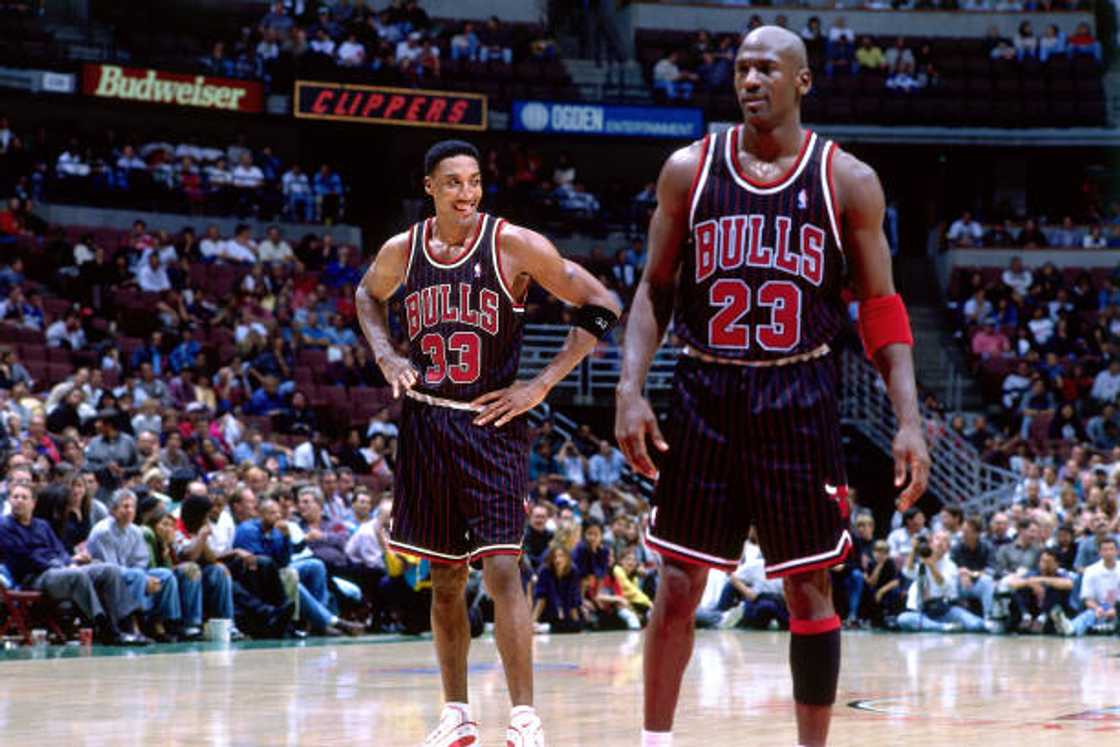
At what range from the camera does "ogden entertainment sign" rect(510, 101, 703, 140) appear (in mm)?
26922

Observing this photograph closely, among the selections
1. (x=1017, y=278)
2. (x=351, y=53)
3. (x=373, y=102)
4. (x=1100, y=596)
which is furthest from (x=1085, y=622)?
(x=351, y=53)

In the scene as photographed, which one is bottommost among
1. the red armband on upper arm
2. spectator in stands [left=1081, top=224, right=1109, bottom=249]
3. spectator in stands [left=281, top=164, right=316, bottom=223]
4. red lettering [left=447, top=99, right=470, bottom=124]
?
the red armband on upper arm

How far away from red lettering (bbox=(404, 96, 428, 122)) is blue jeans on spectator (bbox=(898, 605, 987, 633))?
12404 mm

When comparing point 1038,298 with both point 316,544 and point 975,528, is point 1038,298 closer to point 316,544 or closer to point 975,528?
point 975,528

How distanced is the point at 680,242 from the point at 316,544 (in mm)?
9416

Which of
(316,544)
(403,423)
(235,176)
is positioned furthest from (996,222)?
(403,423)

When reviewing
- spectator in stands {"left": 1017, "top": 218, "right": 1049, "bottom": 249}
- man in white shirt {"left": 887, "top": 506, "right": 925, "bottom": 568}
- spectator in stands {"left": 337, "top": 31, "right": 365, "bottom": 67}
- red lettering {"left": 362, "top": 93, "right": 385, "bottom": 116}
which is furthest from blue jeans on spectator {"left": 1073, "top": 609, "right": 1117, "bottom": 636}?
spectator in stands {"left": 337, "top": 31, "right": 365, "bottom": 67}

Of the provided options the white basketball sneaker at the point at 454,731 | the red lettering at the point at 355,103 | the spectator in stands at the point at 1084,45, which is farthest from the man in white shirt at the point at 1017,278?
the white basketball sneaker at the point at 454,731

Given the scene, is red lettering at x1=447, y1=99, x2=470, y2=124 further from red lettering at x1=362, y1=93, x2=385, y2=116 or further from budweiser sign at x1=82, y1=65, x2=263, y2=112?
budweiser sign at x1=82, y1=65, x2=263, y2=112

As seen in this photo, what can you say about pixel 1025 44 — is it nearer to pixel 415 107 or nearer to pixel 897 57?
pixel 897 57

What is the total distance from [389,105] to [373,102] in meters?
0.25

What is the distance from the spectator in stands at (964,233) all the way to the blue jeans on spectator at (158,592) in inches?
714

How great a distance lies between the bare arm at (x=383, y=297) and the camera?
6.32 m

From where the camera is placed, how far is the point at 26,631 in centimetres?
1200
